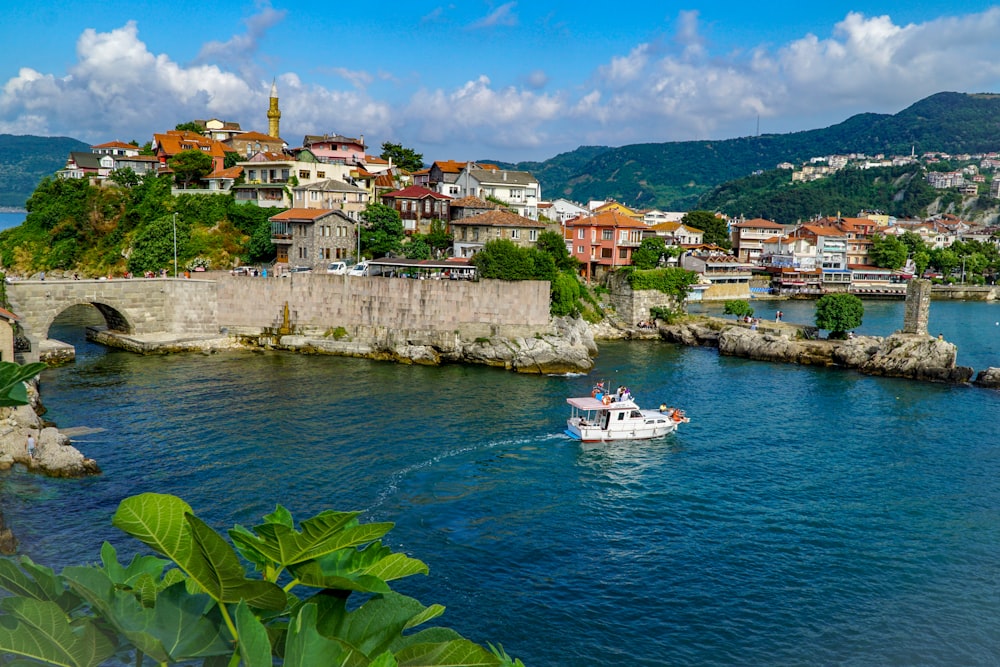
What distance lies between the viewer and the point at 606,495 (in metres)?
24.3

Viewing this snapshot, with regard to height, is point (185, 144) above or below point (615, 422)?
above

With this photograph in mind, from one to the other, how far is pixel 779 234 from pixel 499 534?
10034 centimetres

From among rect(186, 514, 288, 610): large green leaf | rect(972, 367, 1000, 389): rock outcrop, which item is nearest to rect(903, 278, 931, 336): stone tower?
rect(972, 367, 1000, 389): rock outcrop

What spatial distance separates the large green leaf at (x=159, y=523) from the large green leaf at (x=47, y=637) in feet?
1.47

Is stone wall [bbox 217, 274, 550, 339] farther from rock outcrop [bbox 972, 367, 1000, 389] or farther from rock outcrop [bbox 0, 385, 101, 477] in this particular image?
rock outcrop [bbox 972, 367, 1000, 389]

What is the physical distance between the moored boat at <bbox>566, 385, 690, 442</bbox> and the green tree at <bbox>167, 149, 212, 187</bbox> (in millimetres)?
49448

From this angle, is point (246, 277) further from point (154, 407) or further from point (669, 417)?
point (669, 417)

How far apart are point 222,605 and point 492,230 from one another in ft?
180

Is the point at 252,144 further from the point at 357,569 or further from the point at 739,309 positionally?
the point at 357,569

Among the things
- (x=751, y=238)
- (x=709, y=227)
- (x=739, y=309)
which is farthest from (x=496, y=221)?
(x=751, y=238)

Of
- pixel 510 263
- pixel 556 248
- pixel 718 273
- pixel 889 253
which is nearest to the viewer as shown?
pixel 510 263

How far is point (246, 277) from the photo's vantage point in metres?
48.6

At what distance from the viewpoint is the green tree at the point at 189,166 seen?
217 feet

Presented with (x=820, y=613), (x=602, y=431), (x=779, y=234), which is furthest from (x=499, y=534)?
(x=779, y=234)
